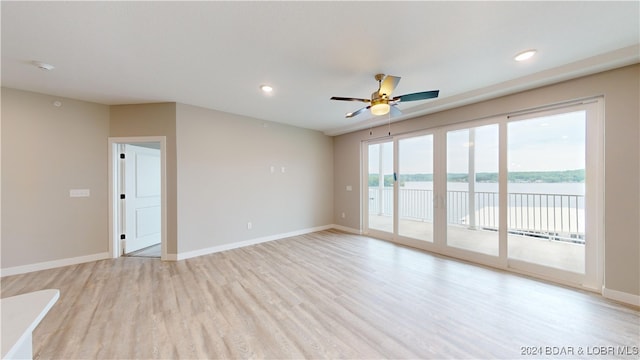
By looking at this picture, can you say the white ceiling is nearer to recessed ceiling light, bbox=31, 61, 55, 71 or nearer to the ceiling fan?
recessed ceiling light, bbox=31, 61, 55, 71

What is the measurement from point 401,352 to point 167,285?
286cm

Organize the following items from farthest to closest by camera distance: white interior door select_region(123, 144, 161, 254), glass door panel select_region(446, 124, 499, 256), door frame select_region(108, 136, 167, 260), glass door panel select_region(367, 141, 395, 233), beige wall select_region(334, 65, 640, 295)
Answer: glass door panel select_region(367, 141, 395, 233) → white interior door select_region(123, 144, 161, 254) → door frame select_region(108, 136, 167, 260) → glass door panel select_region(446, 124, 499, 256) → beige wall select_region(334, 65, 640, 295)

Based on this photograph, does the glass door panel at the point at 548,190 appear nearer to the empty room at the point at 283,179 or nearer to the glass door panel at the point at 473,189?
the empty room at the point at 283,179

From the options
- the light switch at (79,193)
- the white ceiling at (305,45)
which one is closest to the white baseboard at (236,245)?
the light switch at (79,193)

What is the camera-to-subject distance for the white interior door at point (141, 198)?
4.19m

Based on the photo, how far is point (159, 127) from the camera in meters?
3.90

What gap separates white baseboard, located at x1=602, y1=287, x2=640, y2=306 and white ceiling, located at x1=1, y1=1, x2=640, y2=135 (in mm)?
2502

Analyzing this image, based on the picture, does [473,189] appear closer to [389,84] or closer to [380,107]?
[380,107]

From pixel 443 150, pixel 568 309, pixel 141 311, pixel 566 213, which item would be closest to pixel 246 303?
pixel 141 311

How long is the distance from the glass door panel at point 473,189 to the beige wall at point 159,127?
482cm

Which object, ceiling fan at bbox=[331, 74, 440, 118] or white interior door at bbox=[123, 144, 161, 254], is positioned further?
white interior door at bbox=[123, 144, 161, 254]

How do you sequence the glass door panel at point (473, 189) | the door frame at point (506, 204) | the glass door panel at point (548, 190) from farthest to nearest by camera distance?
the glass door panel at point (473, 189), the glass door panel at point (548, 190), the door frame at point (506, 204)

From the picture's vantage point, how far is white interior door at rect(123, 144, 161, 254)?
419 centimetres

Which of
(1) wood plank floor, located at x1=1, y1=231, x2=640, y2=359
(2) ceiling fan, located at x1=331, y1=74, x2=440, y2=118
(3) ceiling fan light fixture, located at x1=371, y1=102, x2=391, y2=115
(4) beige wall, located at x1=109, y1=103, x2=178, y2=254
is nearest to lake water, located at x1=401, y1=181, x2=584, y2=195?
(1) wood plank floor, located at x1=1, y1=231, x2=640, y2=359
